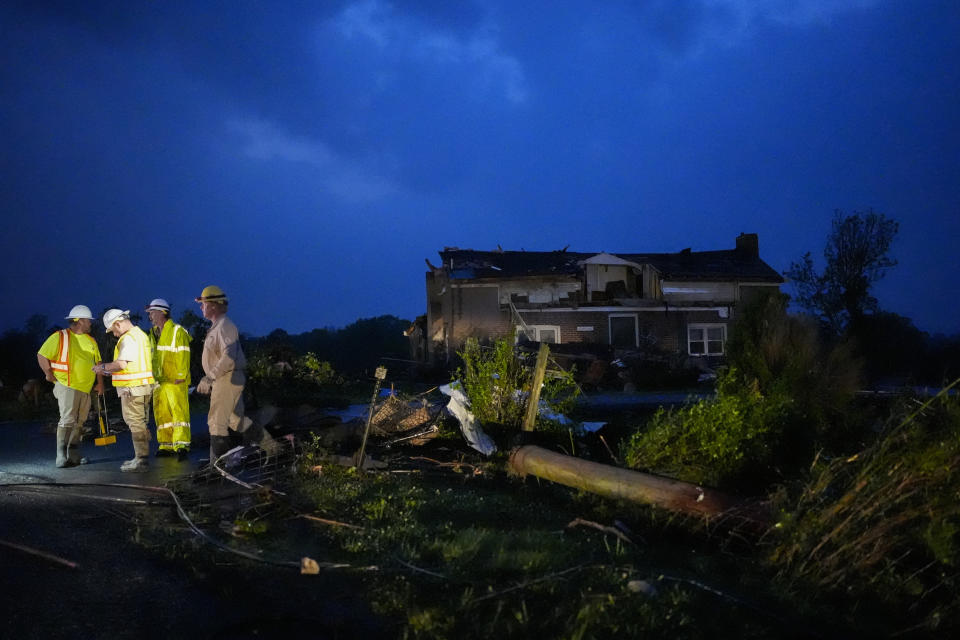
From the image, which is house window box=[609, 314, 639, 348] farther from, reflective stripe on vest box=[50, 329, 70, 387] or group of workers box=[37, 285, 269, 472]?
reflective stripe on vest box=[50, 329, 70, 387]

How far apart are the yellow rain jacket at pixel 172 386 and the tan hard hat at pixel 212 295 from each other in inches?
45.2

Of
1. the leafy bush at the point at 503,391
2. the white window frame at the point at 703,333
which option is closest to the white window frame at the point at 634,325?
the white window frame at the point at 703,333

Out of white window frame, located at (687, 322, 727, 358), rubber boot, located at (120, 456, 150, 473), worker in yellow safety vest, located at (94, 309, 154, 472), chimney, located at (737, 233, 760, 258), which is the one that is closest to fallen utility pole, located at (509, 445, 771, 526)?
rubber boot, located at (120, 456, 150, 473)

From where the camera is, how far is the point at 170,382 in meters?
8.39

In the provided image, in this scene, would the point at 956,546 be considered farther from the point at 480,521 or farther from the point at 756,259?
the point at 756,259

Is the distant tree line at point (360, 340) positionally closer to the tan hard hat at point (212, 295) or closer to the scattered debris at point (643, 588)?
the tan hard hat at point (212, 295)

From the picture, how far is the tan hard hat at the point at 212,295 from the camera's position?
7.58 metres

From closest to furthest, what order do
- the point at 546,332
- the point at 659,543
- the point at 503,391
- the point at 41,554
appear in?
the point at 41,554 < the point at 659,543 < the point at 503,391 < the point at 546,332

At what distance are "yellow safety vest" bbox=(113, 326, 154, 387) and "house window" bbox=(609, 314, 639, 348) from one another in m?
23.7

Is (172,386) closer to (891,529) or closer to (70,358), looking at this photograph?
(70,358)

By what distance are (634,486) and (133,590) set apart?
3.90 meters

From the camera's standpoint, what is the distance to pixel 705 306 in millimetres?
30266

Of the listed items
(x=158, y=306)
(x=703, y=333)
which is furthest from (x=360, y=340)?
(x=158, y=306)

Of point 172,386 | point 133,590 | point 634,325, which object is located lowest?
point 133,590
